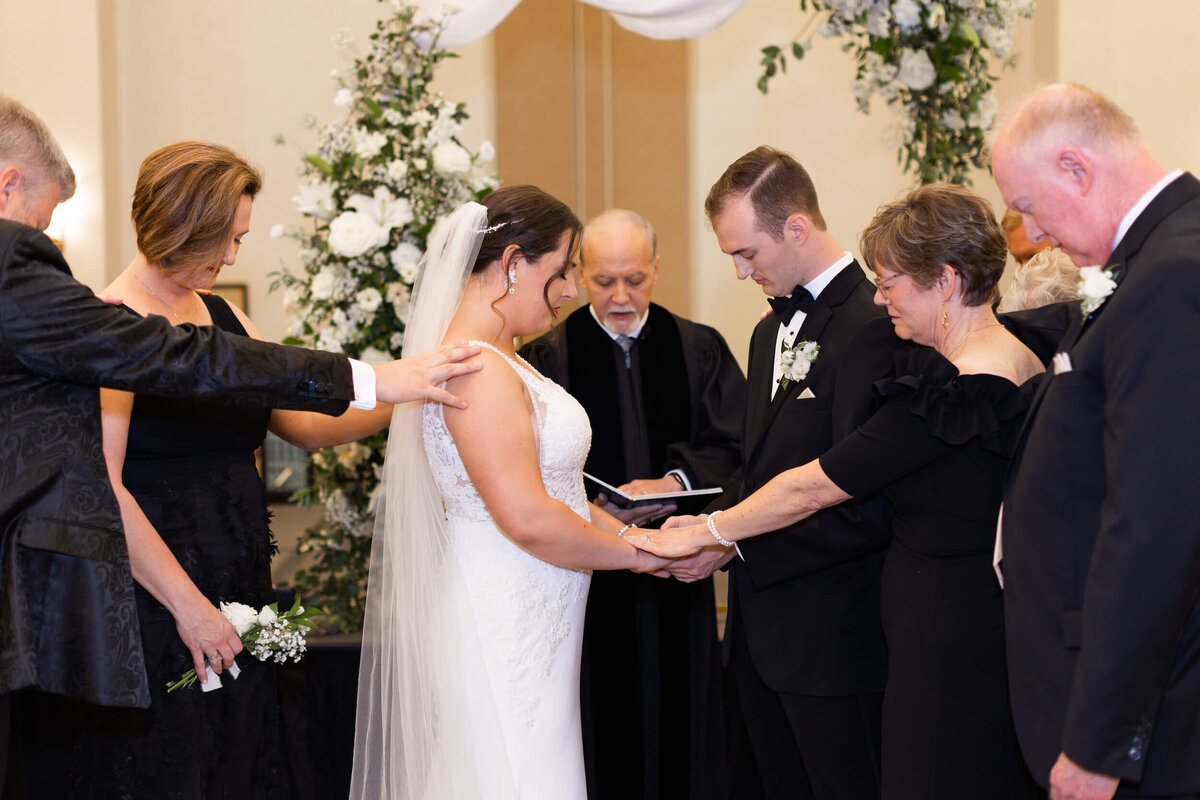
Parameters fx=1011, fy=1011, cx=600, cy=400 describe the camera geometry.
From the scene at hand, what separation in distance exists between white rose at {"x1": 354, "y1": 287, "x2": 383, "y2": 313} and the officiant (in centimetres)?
61

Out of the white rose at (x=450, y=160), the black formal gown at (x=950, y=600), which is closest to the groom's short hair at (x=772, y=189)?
the black formal gown at (x=950, y=600)

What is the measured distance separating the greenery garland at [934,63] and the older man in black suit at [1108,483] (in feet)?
7.80

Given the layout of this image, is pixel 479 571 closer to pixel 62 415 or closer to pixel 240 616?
pixel 240 616

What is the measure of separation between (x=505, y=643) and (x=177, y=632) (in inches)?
31.3

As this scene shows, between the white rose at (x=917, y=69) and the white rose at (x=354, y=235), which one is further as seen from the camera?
the white rose at (x=917, y=69)

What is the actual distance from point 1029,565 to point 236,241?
1943 mm

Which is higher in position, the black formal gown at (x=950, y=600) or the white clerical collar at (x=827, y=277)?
the white clerical collar at (x=827, y=277)

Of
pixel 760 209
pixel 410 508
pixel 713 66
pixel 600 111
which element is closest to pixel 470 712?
pixel 410 508

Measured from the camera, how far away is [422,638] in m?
2.49

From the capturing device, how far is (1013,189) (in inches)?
70.5

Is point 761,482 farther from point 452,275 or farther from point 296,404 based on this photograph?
point 296,404

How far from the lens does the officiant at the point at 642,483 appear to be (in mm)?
3580

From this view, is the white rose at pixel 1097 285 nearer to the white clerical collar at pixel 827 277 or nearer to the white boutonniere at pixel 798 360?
the white boutonniere at pixel 798 360

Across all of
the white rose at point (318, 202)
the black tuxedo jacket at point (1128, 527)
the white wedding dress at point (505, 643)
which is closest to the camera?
the black tuxedo jacket at point (1128, 527)
